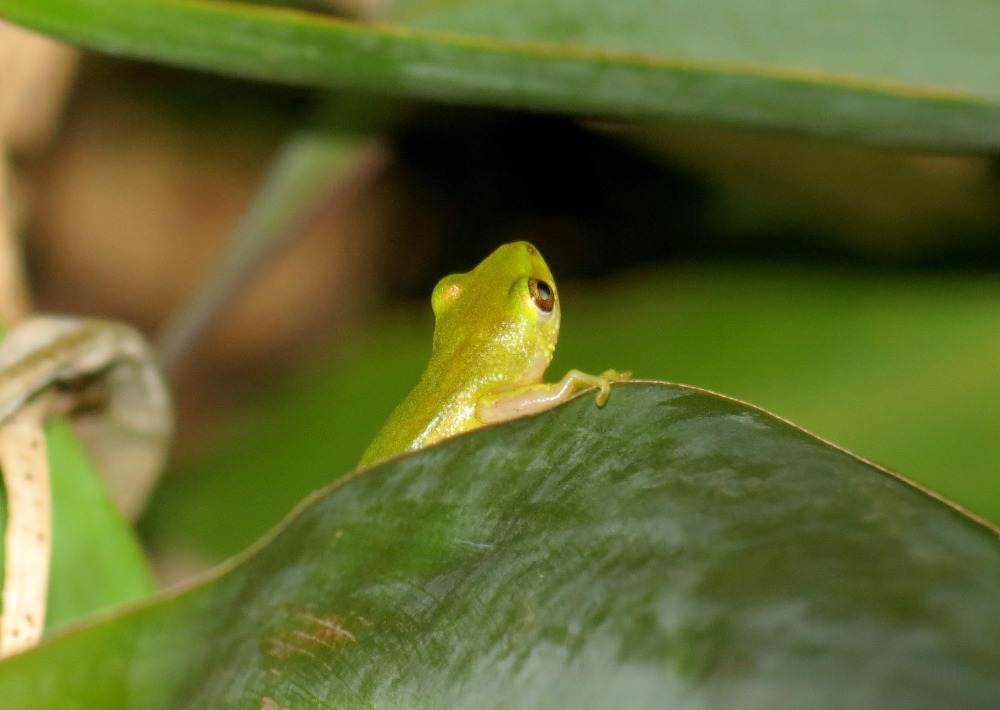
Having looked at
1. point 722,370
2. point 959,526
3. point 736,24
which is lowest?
point 722,370

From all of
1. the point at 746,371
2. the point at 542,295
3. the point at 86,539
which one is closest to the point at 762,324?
the point at 746,371

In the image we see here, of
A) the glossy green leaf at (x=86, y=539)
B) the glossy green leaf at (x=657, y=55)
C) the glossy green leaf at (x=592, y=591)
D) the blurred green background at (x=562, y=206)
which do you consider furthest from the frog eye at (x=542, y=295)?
the glossy green leaf at (x=592, y=591)

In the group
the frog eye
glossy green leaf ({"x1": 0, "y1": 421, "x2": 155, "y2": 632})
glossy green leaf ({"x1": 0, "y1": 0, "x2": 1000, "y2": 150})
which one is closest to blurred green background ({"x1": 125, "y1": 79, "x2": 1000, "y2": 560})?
the frog eye

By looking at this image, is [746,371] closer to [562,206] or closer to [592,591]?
[562,206]

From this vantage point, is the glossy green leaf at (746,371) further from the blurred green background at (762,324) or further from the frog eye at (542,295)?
the frog eye at (542,295)

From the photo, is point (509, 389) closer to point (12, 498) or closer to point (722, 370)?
point (722, 370)

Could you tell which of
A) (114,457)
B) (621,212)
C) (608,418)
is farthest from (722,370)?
(608,418)

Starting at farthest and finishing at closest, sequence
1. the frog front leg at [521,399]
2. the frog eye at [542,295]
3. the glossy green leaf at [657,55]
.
A: the frog eye at [542,295] → the frog front leg at [521,399] → the glossy green leaf at [657,55]
